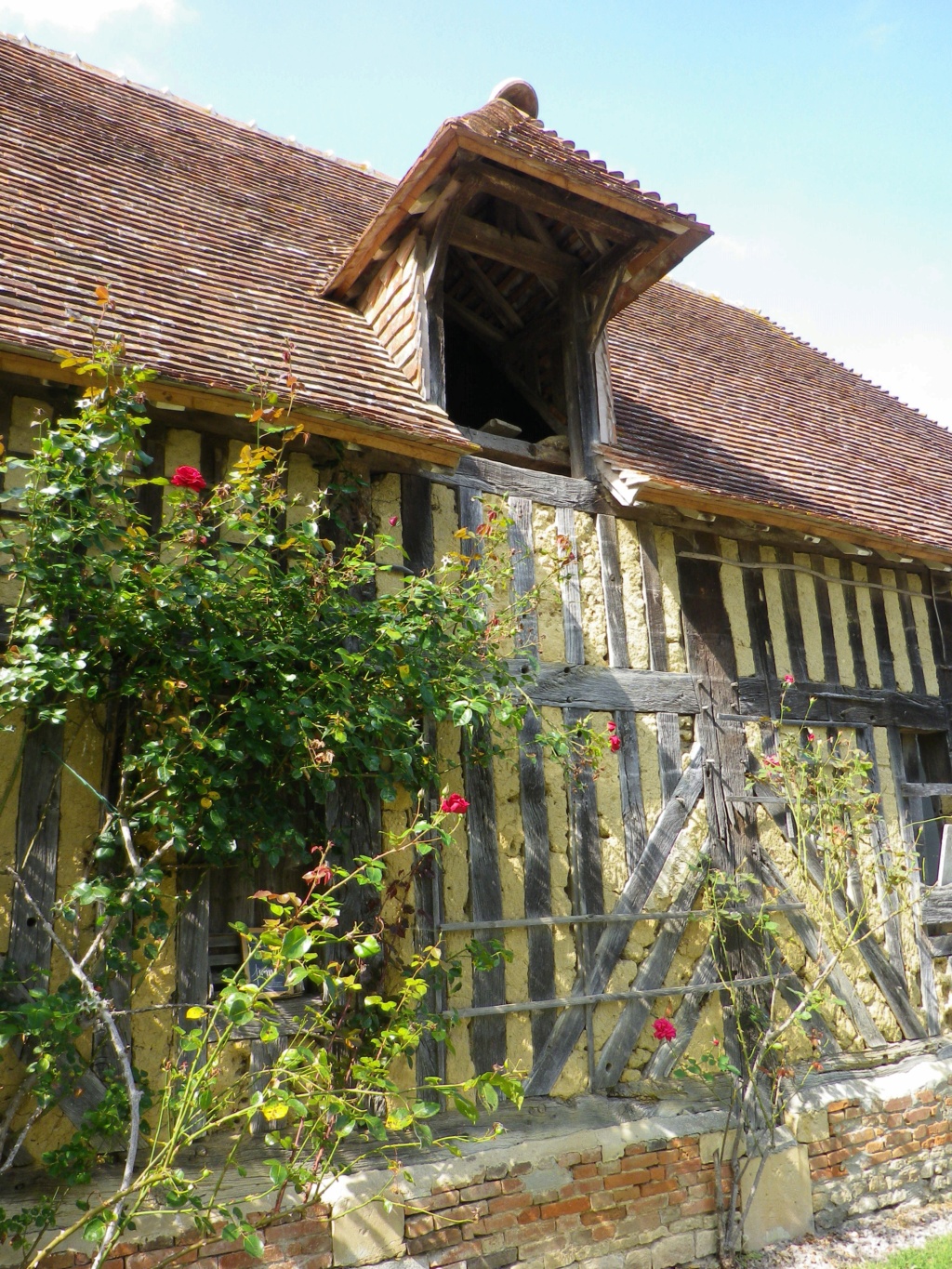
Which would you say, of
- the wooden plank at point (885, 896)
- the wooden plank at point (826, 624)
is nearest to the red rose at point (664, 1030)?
the wooden plank at point (885, 896)

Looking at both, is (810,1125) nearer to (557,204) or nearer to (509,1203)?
(509,1203)

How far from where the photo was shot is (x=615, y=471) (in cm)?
528

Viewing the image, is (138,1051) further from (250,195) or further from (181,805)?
(250,195)

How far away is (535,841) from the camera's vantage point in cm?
461

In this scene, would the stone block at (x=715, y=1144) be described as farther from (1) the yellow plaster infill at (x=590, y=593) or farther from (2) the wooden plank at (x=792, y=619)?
(2) the wooden plank at (x=792, y=619)

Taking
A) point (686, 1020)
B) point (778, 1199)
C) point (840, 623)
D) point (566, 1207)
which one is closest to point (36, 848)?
point (566, 1207)

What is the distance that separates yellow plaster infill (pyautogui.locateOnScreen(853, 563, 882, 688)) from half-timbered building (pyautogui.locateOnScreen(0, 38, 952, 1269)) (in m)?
0.02

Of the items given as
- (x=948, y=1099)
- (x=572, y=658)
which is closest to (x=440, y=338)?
(x=572, y=658)

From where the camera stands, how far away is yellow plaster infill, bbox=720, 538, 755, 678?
18.4 feet

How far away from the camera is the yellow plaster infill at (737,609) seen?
18.4ft

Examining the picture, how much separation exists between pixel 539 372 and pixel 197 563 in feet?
10.3

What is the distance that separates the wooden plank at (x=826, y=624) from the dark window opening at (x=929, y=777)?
0.85 m

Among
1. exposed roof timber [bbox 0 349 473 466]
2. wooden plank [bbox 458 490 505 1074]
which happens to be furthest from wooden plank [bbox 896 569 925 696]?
exposed roof timber [bbox 0 349 473 466]

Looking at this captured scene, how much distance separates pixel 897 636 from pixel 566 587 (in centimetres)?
264
